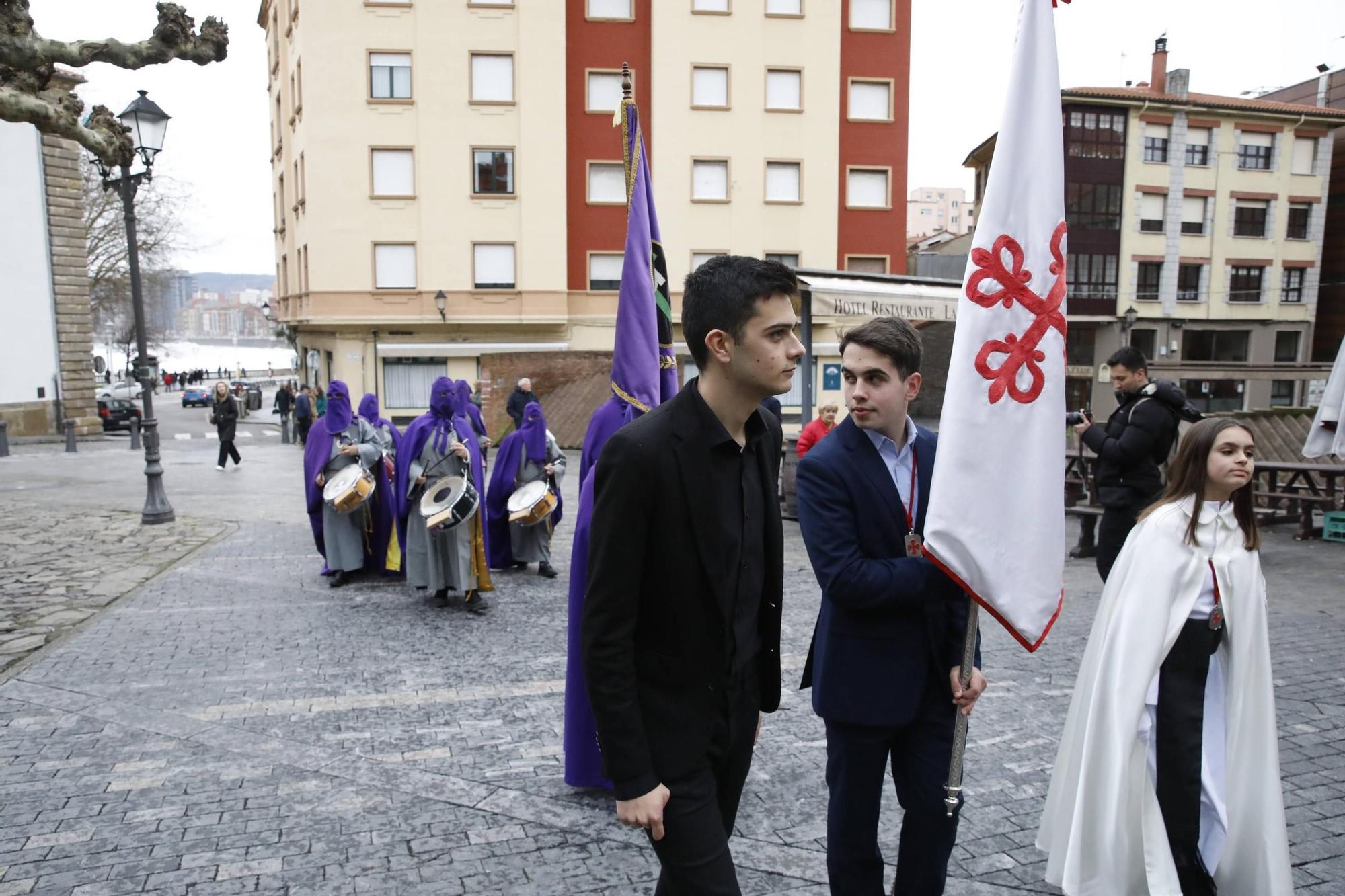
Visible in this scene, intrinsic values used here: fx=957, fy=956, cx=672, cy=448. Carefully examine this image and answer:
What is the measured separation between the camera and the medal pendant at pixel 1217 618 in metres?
3.33

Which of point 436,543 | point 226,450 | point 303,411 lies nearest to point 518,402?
point 436,543

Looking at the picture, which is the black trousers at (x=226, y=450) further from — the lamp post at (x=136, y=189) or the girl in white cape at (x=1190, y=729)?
the girl in white cape at (x=1190, y=729)

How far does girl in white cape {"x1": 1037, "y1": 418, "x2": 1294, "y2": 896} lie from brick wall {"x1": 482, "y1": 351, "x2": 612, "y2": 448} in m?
24.4

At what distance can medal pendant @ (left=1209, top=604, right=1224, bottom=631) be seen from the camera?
3.33m

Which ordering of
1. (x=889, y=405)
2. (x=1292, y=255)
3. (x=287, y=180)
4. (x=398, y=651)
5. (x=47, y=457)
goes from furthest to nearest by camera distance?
(x=1292, y=255), (x=287, y=180), (x=47, y=457), (x=398, y=651), (x=889, y=405)

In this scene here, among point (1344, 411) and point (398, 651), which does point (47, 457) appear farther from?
point (1344, 411)

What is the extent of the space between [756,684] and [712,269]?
3.69 feet

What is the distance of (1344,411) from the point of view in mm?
7148

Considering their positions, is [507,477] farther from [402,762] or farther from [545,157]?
[545,157]

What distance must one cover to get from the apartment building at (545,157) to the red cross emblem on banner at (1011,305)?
2702 centimetres

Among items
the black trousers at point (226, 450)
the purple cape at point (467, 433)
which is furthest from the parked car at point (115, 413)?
the purple cape at point (467, 433)

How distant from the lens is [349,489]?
8.71 metres

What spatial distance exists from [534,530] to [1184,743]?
743 centimetres

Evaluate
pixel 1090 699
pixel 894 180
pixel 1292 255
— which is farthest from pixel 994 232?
pixel 1292 255
